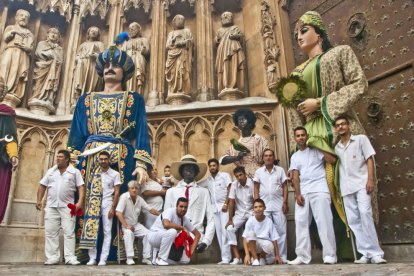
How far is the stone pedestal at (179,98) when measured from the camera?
6848 mm

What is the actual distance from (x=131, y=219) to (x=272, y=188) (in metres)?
1.77

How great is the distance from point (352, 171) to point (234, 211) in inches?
65.5

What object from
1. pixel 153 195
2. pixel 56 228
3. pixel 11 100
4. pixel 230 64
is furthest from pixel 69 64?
pixel 56 228

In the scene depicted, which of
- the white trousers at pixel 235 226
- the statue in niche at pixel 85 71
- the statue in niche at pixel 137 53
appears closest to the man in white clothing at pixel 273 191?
the white trousers at pixel 235 226

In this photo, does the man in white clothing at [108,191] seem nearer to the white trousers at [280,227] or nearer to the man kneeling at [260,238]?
the man kneeling at [260,238]

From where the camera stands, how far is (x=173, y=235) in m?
3.88

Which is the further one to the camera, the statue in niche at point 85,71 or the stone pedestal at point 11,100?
the statue in niche at point 85,71

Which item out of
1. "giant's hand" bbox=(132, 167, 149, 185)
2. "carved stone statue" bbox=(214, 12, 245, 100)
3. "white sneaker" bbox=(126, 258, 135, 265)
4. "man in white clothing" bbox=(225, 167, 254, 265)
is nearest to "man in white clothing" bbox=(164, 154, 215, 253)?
"man in white clothing" bbox=(225, 167, 254, 265)

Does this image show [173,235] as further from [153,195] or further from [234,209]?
[153,195]

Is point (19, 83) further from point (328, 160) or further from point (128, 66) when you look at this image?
point (328, 160)

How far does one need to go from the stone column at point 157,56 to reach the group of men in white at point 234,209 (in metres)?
2.54

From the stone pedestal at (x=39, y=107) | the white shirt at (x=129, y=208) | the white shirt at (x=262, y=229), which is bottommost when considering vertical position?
the white shirt at (x=262, y=229)

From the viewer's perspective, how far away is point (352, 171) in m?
3.46

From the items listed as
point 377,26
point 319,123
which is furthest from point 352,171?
point 377,26
